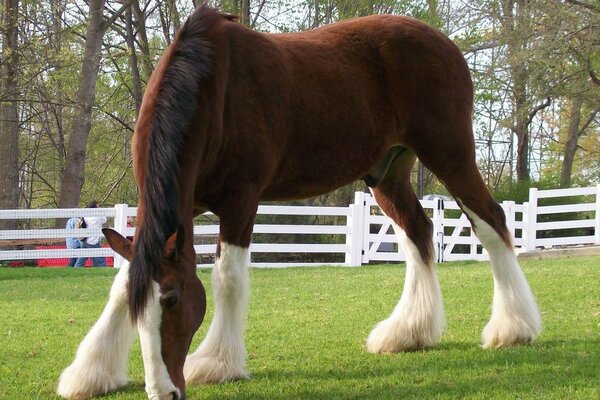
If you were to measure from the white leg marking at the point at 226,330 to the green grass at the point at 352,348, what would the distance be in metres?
0.12

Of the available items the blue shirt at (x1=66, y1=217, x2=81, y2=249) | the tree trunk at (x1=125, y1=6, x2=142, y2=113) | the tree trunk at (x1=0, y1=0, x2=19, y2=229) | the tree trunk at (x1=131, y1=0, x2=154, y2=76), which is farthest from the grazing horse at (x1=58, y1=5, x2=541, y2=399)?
the tree trunk at (x1=131, y1=0, x2=154, y2=76)

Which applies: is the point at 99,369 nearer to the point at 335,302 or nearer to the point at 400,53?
the point at 400,53

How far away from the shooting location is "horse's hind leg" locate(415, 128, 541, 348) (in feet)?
16.4

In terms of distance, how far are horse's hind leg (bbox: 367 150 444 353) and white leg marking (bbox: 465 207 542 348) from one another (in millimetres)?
400

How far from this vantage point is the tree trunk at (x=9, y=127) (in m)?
16.9

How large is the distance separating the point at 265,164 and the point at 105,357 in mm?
1415

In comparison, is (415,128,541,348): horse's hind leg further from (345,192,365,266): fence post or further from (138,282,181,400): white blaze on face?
(345,192,365,266): fence post

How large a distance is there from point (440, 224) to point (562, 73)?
8.77m

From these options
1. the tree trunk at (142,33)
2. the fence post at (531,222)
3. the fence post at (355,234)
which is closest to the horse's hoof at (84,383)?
the fence post at (355,234)

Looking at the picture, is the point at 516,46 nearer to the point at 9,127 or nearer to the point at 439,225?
the point at 439,225

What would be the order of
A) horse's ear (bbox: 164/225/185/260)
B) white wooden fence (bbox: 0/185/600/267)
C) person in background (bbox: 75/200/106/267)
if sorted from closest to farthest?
horse's ear (bbox: 164/225/185/260)
white wooden fence (bbox: 0/185/600/267)
person in background (bbox: 75/200/106/267)

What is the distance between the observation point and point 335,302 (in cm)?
772

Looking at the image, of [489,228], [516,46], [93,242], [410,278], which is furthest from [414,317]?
[516,46]

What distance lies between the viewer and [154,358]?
10.6ft
